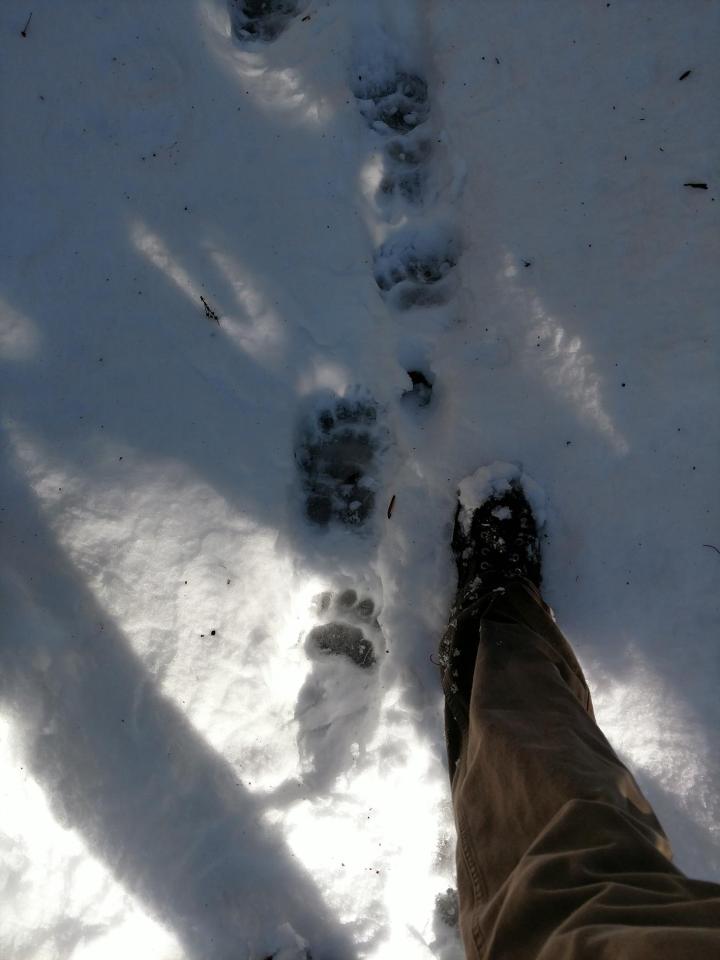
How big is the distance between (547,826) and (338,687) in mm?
912

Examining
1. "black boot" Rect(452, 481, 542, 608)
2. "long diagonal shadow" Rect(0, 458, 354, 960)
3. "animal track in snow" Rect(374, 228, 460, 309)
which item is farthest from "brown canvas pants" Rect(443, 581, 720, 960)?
"animal track in snow" Rect(374, 228, 460, 309)

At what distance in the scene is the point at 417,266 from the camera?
2.10 m

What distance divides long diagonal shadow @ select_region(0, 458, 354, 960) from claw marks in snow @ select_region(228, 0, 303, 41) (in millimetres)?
1678

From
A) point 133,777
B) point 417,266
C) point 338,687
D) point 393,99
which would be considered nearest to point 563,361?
point 417,266

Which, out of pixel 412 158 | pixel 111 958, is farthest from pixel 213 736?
pixel 412 158

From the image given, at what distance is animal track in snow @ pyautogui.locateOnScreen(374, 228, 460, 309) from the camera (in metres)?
2.08

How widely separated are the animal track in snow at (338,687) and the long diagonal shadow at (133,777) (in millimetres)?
248

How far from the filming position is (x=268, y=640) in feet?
6.70

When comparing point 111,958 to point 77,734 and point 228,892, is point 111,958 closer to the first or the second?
point 228,892

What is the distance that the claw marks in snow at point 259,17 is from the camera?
2162mm

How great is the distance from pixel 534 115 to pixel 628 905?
82.3 inches

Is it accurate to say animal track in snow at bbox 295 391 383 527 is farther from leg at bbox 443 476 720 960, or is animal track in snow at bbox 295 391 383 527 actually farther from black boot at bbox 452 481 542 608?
leg at bbox 443 476 720 960

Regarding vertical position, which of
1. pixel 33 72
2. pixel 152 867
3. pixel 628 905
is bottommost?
pixel 152 867

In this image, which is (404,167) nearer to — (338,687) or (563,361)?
(563,361)
